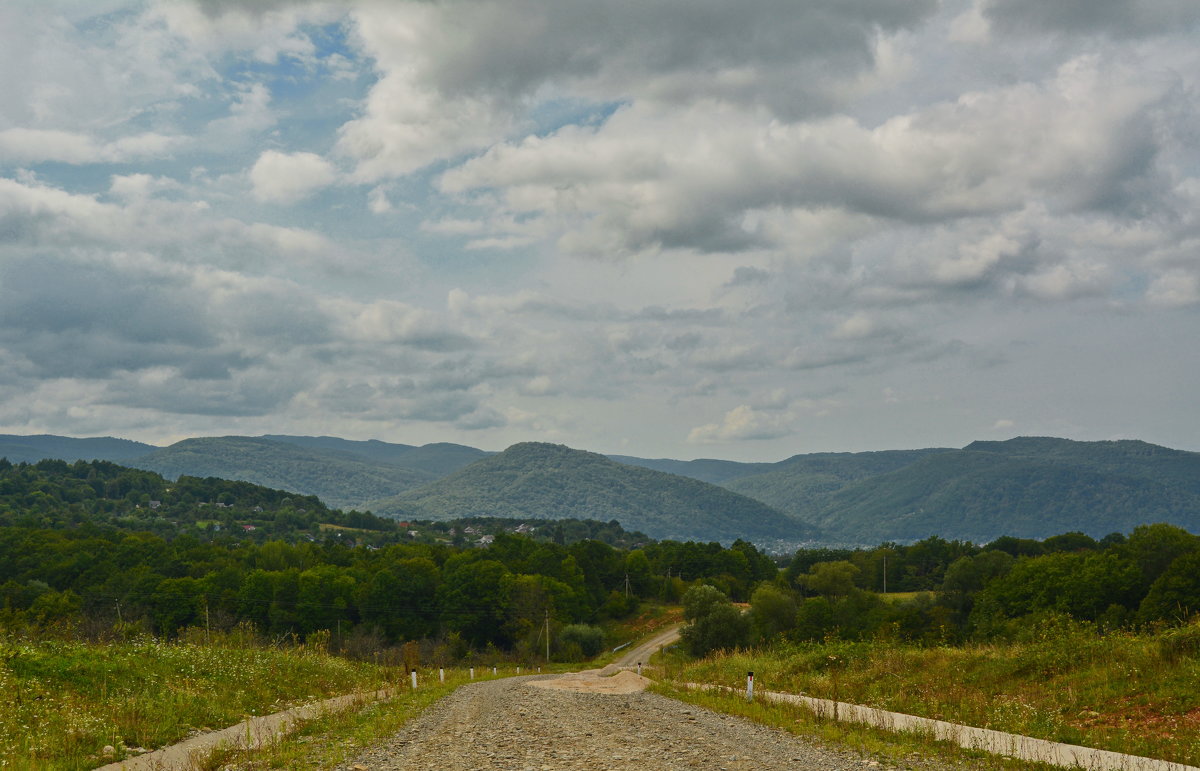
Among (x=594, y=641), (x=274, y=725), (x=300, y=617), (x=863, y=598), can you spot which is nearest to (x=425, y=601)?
(x=300, y=617)

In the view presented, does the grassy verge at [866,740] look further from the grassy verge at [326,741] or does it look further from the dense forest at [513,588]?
the dense forest at [513,588]

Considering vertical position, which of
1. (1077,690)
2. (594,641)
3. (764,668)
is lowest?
(594,641)

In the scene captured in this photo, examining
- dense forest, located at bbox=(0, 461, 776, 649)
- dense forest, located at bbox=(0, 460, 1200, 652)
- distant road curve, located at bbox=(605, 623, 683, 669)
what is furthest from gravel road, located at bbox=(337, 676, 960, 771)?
dense forest, located at bbox=(0, 461, 776, 649)

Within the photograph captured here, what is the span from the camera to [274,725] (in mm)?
26234

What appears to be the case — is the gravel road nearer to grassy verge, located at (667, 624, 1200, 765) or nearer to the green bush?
grassy verge, located at (667, 624, 1200, 765)

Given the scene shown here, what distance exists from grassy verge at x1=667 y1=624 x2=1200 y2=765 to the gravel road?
18.8 feet

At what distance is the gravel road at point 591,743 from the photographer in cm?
1880

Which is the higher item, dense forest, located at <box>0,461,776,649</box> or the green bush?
dense forest, located at <box>0,461,776,649</box>

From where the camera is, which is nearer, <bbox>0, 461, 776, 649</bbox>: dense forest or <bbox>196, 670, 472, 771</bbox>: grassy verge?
<bbox>196, 670, 472, 771</bbox>: grassy verge

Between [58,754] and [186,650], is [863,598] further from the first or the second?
[58,754]

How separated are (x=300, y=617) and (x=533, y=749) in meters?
127

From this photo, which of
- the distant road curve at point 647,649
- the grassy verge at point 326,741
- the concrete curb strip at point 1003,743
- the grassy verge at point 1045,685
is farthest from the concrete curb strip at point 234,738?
the distant road curve at point 647,649

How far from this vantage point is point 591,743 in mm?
21781

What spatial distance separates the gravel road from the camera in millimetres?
18797
